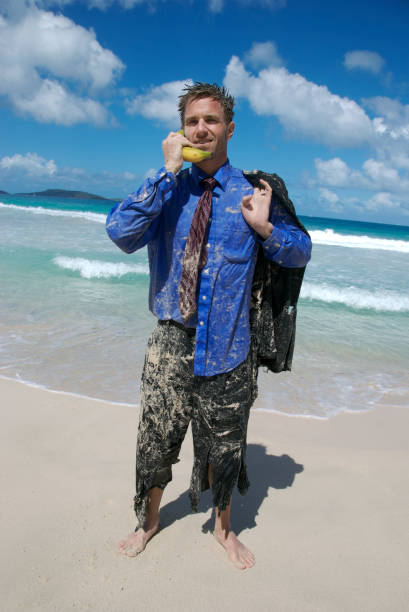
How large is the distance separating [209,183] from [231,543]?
1.90 metres

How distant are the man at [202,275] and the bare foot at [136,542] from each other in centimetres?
35

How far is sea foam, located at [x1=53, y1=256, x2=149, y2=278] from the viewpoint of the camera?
33.3 ft

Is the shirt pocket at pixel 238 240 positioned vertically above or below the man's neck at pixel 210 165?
below

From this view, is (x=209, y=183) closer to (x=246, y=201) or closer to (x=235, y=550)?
(x=246, y=201)

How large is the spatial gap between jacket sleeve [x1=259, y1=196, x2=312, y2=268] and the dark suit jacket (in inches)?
6.5

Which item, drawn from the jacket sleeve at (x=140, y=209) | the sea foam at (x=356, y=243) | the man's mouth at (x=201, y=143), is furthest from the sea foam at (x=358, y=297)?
the sea foam at (x=356, y=243)

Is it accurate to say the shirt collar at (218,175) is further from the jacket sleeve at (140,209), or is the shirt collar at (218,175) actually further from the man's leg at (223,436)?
the man's leg at (223,436)

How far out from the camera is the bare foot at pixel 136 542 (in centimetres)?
231

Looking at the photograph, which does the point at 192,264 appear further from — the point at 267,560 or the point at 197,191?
the point at 267,560

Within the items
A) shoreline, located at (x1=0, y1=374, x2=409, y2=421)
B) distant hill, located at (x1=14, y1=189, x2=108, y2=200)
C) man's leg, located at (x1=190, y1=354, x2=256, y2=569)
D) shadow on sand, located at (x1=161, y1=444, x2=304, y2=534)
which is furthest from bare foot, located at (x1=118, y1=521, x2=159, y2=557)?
distant hill, located at (x1=14, y1=189, x2=108, y2=200)

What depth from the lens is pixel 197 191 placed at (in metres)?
2.06

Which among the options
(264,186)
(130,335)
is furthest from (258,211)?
(130,335)

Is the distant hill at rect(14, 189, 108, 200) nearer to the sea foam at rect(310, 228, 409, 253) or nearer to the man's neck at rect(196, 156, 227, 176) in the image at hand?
the sea foam at rect(310, 228, 409, 253)

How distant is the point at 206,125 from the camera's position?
1.98 meters
